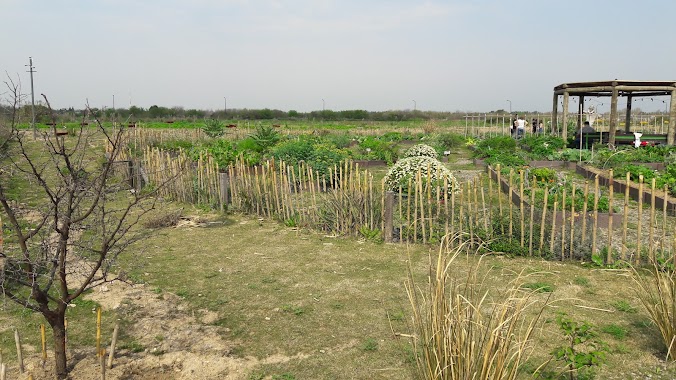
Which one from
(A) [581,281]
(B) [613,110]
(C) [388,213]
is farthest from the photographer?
(B) [613,110]

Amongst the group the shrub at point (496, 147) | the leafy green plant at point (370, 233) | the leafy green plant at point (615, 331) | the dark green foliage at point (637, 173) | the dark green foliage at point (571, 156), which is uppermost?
the shrub at point (496, 147)

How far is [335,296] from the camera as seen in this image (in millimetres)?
6039

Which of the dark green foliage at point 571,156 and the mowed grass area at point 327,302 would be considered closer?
the mowed grass area at point 327,302

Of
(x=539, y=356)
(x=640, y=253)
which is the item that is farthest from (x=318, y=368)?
(x=640, y=253)

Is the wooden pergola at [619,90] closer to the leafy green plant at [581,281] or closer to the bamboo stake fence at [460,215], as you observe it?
the bamboo stake fence at [460,215]

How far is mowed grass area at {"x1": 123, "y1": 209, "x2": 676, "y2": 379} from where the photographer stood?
449 cm

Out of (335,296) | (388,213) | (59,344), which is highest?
(388,213)

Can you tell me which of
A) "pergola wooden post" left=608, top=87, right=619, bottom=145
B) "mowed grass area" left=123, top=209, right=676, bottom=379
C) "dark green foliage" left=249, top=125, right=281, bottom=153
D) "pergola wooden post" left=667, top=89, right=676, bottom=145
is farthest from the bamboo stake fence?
"pergola wooden post" left=667, top=89, right=676, bottom=145

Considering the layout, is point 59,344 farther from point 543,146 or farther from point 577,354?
point 543,146

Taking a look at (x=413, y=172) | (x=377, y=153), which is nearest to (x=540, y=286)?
(x=413, y=172)

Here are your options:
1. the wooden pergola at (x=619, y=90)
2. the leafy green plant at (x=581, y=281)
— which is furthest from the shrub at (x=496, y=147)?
the leafy green plant at (x=581, y=281)

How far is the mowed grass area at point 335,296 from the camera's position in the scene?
4488 mm

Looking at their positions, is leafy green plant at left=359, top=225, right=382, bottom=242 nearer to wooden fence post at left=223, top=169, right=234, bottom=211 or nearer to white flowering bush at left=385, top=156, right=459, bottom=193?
white flowering bush at left=385, top=156, right=459, bottom=193

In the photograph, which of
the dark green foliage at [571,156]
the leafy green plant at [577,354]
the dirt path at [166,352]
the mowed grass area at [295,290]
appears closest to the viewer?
the leafy green plant at [577,354]
